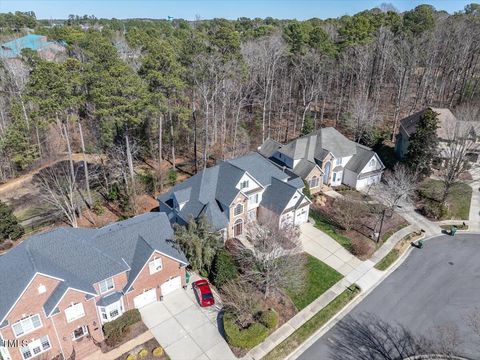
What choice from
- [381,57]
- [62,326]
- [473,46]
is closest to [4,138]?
[62,326]

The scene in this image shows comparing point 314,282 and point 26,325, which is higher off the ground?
point 26,325

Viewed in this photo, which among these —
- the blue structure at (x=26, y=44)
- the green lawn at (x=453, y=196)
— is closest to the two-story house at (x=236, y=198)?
the green lawn at (x=453, y=196)

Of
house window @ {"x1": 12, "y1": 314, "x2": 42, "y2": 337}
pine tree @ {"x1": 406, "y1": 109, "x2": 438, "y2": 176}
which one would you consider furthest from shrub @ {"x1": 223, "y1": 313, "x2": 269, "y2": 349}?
pine tree @ {"x1": 406, "y1": 109, "x2": 438, "y2": 176}

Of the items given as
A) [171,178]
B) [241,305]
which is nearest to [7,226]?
[171,178]

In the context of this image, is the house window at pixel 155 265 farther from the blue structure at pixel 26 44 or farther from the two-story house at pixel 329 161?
the blue structure at pixel 26 44

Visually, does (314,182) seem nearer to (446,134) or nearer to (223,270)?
(223,270)
